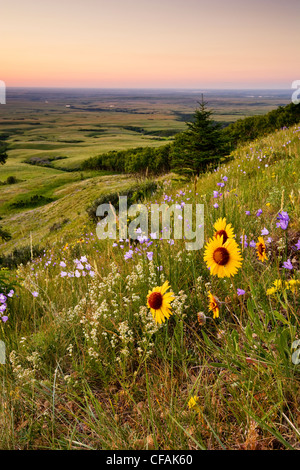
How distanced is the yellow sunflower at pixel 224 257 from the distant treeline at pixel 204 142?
9.14 feet

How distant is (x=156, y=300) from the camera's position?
164 centimetres

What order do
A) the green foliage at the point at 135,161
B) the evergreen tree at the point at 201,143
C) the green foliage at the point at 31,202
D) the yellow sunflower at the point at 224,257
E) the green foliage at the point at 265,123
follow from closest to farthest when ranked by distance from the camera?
the yellow sunflower at the point at 224,257 < the evergreen tree at the point at 201,143 < the green foliage at the point at 265,123 < the green foliage at the point at 135,161 < the green foliage at the point at 31,202

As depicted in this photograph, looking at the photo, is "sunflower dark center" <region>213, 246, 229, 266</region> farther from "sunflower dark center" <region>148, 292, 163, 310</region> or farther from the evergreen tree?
the evergreen tree

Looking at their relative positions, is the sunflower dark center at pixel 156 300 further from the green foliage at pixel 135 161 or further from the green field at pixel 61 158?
the green foliage at pixel 135 161

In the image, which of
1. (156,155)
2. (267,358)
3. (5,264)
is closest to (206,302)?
(267,358)

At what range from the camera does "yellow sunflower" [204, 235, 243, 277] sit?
160 cm

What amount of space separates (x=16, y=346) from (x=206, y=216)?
2266 mm

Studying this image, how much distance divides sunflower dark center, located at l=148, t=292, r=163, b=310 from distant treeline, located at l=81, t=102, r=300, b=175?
2.88m

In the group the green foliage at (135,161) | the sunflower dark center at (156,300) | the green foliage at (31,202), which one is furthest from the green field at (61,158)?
the green foliage at (135,161)

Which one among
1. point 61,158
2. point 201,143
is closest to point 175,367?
point 201,143

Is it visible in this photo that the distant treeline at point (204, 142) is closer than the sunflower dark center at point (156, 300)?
No

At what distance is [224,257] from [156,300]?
0.46 meters

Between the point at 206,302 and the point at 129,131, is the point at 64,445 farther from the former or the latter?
the point at 129,131

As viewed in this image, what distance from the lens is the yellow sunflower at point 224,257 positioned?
1.60 metres
